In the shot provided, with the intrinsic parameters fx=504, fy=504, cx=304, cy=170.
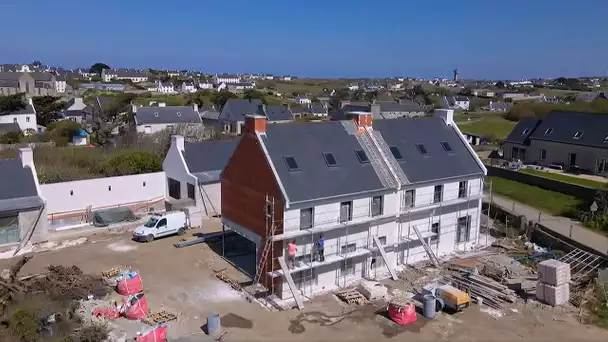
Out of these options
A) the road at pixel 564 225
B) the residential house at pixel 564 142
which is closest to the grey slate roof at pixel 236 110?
the residential house at pixel 564 142

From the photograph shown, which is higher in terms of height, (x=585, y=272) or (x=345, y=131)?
(x=345, y=131)

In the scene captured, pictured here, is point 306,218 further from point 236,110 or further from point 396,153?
point 236,110

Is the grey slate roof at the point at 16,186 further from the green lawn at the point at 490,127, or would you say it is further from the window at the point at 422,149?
the green lawn at the point at 490,127

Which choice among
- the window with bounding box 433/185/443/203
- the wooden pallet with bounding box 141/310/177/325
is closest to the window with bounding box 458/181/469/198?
the window with bounding box 433/185/443/203

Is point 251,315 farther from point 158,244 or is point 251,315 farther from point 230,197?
point 158,244

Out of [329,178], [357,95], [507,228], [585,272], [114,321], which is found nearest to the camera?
[114,321]

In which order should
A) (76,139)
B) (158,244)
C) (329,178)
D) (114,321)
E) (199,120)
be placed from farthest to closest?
(199,120) < (76,139) < (158,244) < (329,178) < (114,321)

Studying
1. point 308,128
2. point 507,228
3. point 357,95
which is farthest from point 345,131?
point 357,95

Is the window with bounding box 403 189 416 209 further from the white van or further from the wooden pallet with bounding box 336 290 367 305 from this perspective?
the white van
